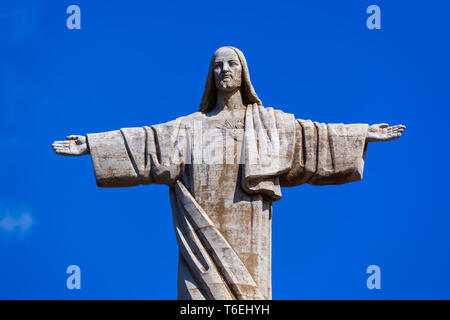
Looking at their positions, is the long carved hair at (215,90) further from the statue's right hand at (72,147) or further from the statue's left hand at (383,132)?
the statue's right hand at (72,147)

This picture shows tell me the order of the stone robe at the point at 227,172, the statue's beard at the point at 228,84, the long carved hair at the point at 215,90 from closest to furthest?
1. the stone robe at the point at 227,172
2. the statue's beard at the point at 228,84
3. the long carved hair at the point at 215,90

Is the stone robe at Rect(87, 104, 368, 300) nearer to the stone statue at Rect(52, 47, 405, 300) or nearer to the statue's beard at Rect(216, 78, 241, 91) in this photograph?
the stone statue at Rect(52, 47, 405, 300)

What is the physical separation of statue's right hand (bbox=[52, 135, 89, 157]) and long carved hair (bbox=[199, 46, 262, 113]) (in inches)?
92.2

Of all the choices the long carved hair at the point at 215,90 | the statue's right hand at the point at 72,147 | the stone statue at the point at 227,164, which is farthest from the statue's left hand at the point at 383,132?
the statue's right hand at the point at 72,147

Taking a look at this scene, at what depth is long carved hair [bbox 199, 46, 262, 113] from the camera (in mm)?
24750

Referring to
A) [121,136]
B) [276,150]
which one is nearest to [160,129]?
[121,136]

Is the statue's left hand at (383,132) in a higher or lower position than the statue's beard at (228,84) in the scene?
lower

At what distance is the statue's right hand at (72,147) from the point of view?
24453 millimetres

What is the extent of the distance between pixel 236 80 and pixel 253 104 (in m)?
0.58

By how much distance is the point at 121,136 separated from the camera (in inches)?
965

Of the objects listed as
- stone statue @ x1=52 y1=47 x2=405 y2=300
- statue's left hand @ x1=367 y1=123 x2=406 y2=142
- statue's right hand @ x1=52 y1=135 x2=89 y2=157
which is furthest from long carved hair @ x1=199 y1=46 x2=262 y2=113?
statue's right hand @ x1=52 y1=135 x2=89 y2=157

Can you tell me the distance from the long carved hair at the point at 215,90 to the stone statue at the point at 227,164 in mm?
19

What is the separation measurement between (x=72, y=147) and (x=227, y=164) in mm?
2970
